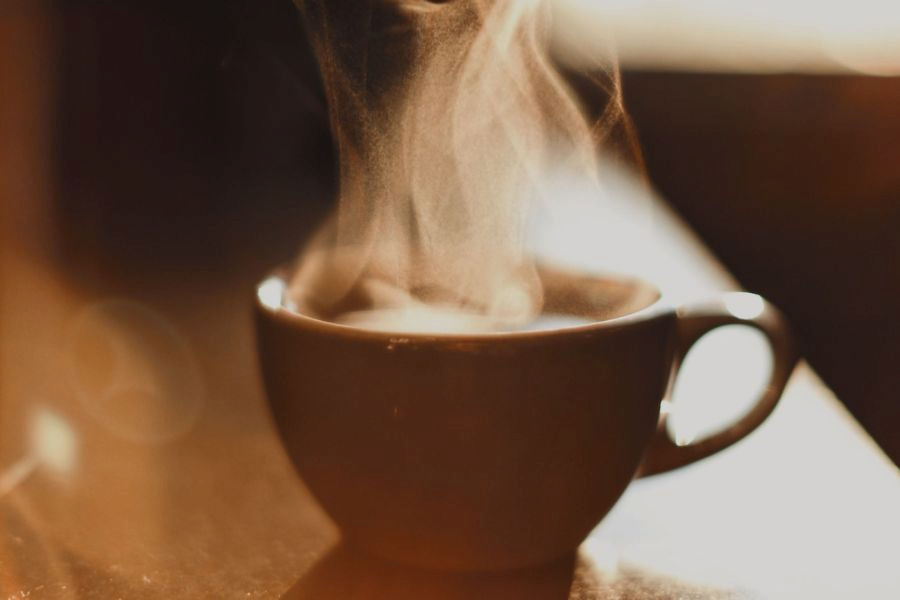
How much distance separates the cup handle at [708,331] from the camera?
380mm

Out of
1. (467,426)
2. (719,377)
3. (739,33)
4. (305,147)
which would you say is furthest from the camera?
(739,33)

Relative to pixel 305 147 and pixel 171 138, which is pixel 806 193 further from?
pixel 171 138

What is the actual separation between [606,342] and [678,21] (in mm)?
2185

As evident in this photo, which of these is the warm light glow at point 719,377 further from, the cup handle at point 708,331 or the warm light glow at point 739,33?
the warm light glow at point 739,33

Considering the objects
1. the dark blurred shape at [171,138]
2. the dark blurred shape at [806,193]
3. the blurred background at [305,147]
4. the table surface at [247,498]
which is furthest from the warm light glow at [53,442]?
the dark blurred shape at [806,193]

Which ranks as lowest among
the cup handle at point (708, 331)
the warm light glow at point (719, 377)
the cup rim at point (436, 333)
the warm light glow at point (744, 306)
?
the warm light glow at point (719, 377)

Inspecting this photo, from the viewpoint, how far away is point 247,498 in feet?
1.35

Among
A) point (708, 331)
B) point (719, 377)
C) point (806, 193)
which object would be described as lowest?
point (806, 193)

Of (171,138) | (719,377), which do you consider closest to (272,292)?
(719,377)

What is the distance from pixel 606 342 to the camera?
1.05 feet

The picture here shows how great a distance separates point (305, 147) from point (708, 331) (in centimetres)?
101

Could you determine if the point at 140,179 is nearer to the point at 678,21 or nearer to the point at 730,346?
the point at 730,346

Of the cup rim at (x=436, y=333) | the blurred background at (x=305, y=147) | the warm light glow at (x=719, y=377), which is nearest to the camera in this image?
the cup rim at (x=436, y=333)

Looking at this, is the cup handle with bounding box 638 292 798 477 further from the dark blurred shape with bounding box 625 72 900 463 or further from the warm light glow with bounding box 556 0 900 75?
the warm light glow with bounding box 556 0 900 75
